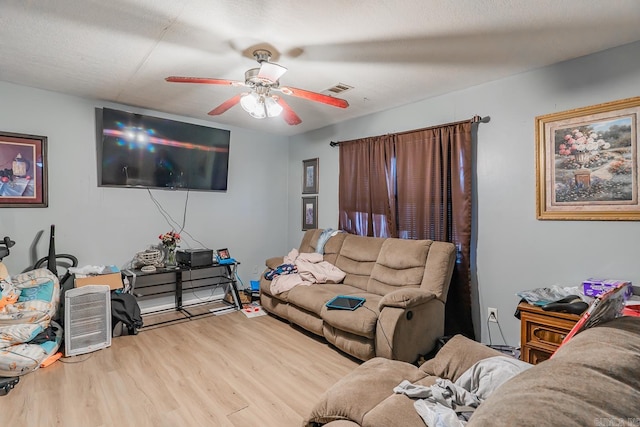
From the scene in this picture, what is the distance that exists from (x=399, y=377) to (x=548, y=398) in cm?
110

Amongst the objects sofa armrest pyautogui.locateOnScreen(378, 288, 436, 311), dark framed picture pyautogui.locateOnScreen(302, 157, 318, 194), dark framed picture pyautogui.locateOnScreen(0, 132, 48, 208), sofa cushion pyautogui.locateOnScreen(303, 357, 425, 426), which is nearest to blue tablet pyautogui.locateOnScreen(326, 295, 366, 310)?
sofa armrest pyautogui.locateOnScreen(378, 288, 436, 311)

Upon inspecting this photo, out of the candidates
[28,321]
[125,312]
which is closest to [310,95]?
[125,312]

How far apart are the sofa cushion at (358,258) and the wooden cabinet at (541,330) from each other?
148cm

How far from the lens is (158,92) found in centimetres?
335

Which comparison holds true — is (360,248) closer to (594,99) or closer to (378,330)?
(378,330)

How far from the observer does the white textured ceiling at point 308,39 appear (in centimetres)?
192

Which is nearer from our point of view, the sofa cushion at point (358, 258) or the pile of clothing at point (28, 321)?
the pile of clothing at point (28, 321)

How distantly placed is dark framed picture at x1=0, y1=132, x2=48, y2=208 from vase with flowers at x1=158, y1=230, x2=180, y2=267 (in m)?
1.17

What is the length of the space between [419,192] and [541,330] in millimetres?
1626

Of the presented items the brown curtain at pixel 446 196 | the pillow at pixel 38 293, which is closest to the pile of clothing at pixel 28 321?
the pillow at pixel 38 293

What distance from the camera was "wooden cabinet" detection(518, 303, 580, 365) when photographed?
7.20 feet

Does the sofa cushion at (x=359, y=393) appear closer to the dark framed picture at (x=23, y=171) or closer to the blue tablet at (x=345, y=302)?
the blue tablet at (x=345, y=302)

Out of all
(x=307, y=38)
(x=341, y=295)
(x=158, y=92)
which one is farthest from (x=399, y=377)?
(x=158, y=92)

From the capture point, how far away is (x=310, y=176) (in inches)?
193
